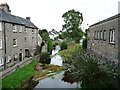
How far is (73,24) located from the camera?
7512cm

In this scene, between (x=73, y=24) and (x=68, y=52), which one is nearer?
(x=68, y=52)

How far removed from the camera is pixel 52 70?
2967 centimetres

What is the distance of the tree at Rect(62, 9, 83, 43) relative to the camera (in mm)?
72500

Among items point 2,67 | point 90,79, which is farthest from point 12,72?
point 90,79

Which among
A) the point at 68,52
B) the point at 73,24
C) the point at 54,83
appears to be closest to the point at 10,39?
the point at 54,83

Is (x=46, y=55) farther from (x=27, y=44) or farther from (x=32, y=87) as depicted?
(x=32, y=87)

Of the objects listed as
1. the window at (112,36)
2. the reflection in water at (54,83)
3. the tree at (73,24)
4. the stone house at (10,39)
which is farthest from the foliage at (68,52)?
the tree at (73,24)

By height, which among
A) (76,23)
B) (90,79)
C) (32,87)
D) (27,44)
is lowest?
(32,87)

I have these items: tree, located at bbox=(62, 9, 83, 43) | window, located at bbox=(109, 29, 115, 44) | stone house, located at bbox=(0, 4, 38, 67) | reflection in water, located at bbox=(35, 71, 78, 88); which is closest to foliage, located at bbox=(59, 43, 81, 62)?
stone house, located at bbox=(0, 4, 38, 67)

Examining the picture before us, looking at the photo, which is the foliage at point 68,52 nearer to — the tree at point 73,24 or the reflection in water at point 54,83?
the reflection in water at point 54,83

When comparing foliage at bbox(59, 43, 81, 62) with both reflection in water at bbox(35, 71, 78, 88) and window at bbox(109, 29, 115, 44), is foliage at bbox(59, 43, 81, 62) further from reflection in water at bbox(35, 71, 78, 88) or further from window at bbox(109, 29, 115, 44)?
window at bbox(109, 29, 115, 44)

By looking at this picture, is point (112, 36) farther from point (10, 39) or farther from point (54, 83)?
point (10, 39)

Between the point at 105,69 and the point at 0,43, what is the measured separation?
16136mm

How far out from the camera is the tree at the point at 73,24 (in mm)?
72500
